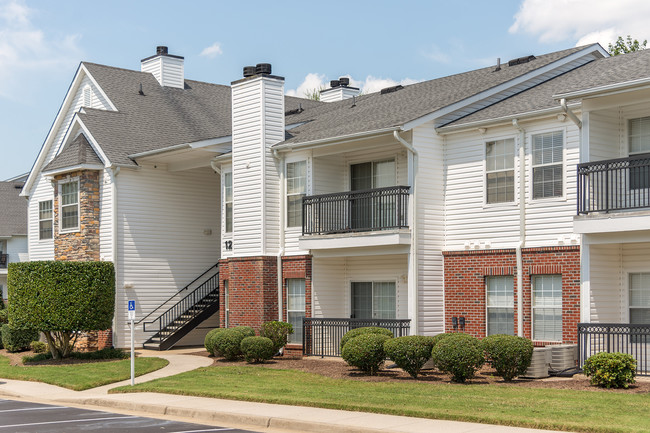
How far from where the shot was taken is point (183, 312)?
30375 mm

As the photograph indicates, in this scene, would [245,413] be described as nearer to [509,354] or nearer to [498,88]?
[509,354]

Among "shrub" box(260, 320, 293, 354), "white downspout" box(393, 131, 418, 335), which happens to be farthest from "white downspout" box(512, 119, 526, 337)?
"shrub" box(260, 320, 293, 354)

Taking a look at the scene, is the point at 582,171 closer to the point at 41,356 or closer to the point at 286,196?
the point at 286,196

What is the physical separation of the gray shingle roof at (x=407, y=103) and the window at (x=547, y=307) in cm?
533

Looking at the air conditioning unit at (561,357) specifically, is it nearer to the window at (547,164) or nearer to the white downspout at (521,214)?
the white downspout at (521,214)

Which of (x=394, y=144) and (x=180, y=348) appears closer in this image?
(x=394, y=144)

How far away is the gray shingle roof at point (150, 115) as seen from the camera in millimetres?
30031

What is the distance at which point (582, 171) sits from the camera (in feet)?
60.5

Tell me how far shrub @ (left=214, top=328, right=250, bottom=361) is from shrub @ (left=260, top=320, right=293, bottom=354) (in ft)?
2.16

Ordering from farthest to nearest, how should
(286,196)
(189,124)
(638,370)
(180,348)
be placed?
1. (189,124)
2. (180,348)
3. (286,196)
4. (638,370)

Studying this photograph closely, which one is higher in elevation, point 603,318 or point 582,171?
point 582,171

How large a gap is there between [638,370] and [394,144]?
8.74 metres

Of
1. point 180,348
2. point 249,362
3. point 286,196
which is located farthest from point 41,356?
point 286,196

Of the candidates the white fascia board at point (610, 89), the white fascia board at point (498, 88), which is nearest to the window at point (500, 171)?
the white fascia board at point (498, 88)
